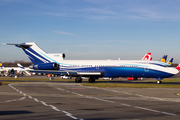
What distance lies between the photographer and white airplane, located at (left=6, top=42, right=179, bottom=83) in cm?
5434

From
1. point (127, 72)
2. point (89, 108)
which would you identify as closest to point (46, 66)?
point (127, 72)

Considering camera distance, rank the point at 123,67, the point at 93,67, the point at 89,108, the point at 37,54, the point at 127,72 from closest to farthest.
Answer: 1. the point at 89,108
2. the point at 127,72
3. the point at 123,67
4. the point at 93,67
5. the point at 37,54

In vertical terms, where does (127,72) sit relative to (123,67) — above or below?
below

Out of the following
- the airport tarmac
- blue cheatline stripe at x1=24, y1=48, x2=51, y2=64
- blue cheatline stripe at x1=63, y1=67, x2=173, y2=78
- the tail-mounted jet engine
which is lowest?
the airport tarmac

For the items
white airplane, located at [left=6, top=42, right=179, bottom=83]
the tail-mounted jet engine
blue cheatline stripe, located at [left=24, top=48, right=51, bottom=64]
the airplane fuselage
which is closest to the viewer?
the airplane fuselage

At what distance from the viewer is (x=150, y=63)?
54969 millimetres

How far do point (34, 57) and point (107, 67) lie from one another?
63.1ft

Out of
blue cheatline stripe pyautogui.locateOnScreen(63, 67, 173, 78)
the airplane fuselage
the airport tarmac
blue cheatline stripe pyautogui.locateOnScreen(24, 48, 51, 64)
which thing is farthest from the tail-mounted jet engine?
the airport tarmac

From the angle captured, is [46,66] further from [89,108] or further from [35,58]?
[89,108]

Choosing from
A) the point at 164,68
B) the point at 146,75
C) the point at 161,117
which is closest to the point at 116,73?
the point at 146,75

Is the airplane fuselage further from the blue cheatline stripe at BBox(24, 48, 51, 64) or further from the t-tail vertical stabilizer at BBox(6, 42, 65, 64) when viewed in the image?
the blue cheatline stripe at BBox(24, 48, 51, 64)

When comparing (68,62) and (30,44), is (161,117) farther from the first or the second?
(30,44)

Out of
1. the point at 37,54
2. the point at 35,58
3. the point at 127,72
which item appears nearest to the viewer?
the point at 127,72

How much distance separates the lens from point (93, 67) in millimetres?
58969
